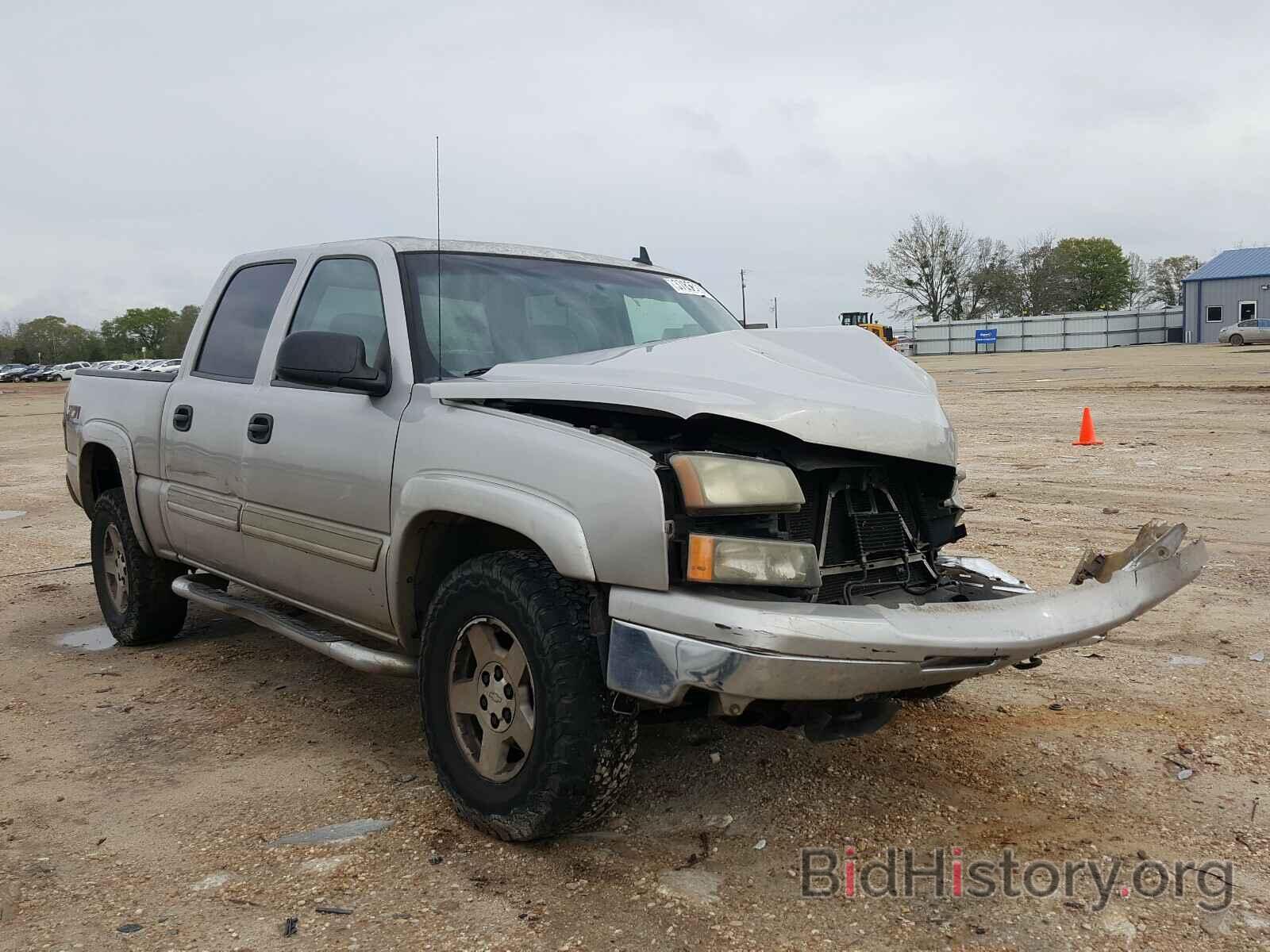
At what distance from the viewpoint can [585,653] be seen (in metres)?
2.94

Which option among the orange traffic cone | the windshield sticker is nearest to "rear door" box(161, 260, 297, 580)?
the windshield sticker

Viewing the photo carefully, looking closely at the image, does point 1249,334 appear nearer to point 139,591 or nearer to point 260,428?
point 139,591

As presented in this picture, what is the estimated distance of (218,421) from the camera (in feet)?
15.1

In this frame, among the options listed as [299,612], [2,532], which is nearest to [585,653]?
[299,612]

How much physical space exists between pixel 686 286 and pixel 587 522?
92.1 inches

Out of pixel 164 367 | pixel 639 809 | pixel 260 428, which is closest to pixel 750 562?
pixel 639 809

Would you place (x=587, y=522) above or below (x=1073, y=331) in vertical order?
below

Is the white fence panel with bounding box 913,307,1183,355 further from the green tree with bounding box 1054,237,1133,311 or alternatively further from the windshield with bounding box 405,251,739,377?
the windshield with bounding box 405,251,739,377

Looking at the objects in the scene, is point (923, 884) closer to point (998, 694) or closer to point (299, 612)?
point (998, 694)

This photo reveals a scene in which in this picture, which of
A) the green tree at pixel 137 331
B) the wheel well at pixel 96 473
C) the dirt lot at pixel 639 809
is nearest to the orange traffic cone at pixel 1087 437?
the dirt lot at pixel 639 809

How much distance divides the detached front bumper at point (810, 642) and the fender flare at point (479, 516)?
180mm

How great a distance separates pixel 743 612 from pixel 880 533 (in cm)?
86

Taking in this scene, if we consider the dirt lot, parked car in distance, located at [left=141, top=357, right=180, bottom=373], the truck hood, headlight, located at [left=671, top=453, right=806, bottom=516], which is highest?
parked car in distance, located at [left=141, top=357, right=180, bottom=373]

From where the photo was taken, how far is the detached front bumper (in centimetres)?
262
